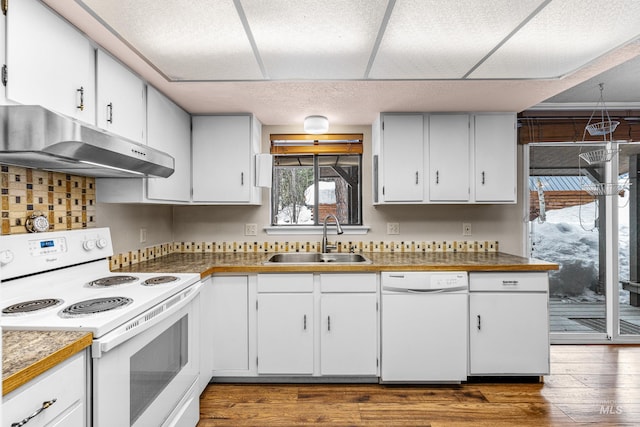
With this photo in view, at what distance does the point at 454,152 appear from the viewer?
109 inches

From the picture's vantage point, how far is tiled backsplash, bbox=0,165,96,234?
155 cm

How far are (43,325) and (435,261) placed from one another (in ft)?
7.39

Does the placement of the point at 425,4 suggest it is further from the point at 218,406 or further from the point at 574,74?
the point at 218,406

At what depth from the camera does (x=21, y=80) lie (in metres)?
1.27

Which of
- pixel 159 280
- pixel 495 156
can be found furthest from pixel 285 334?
pixel 495 156

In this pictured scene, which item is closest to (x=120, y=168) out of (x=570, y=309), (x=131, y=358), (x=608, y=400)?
(x=131, y=358)

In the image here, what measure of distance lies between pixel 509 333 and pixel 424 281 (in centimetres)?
70

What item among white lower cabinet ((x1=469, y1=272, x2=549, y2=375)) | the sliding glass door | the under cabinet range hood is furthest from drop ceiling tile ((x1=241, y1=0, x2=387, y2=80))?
the sliding glass door

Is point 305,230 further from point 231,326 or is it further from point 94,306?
point 94,306

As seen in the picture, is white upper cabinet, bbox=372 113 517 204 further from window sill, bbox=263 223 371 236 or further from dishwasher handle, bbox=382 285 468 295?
dishwasher handle, bbox=382 285 468 295

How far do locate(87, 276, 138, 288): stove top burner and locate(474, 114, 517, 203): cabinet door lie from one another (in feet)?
8.17

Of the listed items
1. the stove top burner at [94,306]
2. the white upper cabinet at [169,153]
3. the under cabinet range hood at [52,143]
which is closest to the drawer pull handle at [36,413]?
the stove top burner at [94,306]

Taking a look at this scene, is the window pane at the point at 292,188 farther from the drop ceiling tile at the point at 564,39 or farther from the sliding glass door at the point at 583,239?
the sliding glass door at the point at 583,239

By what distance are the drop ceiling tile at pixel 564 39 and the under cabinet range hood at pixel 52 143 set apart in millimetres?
1855
